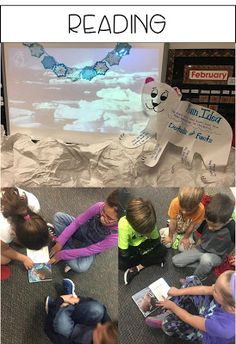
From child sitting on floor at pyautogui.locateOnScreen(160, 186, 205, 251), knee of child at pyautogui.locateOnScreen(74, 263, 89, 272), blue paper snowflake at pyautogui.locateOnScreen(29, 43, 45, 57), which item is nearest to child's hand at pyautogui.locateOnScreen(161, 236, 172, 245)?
child sitting on floor at pyautogui.locateOnScreen(160, 186, 205, 251)

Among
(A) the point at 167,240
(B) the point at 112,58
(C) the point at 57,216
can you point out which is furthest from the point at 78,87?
(A) the point at 167,240

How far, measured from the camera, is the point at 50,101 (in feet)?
4.42

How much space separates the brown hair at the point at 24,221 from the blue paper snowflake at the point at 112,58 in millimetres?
502

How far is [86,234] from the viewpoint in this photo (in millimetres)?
1077

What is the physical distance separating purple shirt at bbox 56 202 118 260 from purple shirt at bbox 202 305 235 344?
294 millimetres

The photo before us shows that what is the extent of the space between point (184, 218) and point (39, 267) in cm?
39

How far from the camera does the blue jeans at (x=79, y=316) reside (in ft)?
3.41

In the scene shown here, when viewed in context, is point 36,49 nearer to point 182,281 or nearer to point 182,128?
point 182,128
